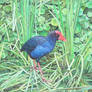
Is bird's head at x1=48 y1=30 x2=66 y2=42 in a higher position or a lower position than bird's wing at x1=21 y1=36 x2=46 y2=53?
higher

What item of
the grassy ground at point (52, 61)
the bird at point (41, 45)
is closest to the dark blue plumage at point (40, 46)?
the bird at point (41, 45)

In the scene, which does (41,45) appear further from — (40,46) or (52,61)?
(52,61)

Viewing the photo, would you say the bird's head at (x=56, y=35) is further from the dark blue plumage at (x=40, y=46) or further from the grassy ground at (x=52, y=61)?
the grassy ground at (x=52, y=61)

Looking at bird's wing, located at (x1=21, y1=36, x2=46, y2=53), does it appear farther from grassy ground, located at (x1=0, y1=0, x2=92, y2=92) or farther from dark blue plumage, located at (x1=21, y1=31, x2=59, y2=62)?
grassy ground, located at (x1=0, y1=0, x2=92, y2=92)

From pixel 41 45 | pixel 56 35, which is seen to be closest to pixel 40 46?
pixel 41 45

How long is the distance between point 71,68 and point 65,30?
0.40 metres

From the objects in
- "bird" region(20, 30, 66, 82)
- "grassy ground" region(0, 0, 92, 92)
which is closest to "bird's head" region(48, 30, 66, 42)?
"bird" region(20, 30, 66, 82)

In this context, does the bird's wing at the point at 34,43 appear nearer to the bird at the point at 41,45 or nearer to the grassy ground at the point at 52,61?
the bird at the point at 41,45

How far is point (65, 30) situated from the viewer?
102 inches

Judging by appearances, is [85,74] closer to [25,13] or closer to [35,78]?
[35,78]

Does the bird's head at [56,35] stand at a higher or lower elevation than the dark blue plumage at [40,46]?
higher

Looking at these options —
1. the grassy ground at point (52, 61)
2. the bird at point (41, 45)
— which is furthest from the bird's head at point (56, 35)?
the grassy ground at point (52, 61)

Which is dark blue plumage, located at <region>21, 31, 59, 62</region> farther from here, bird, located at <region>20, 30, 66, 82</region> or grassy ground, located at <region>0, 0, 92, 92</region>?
grassy ground, located at <region>0, 0, 92, 92</region>

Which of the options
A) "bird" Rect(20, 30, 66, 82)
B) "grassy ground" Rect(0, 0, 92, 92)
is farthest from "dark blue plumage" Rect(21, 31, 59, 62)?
"grassy ground" Rect(0, 0, 92, 92)
